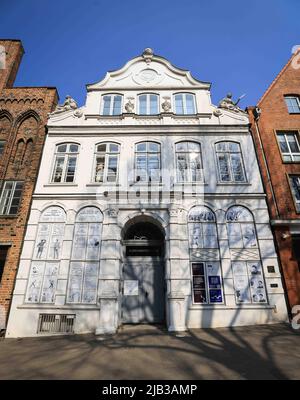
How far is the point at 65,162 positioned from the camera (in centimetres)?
1178

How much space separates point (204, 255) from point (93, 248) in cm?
480

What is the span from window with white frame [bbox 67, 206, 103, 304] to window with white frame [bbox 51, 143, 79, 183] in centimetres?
212

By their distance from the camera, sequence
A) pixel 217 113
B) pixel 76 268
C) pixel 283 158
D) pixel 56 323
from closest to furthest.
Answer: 1. pixel 56 323
2. pixel 76 268
3. pixel 283 158
4. pixel 217 113

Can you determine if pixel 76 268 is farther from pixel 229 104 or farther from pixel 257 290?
pixel 229 104

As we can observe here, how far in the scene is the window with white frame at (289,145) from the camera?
1207 cm

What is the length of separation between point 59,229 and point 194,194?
21.0 ft

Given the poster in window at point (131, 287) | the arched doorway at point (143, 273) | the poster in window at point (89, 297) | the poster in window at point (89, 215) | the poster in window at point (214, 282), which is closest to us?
the poster in window at point (89, 297)

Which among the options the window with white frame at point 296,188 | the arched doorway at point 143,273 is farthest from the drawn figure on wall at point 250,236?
the arched doorway at point 143,273

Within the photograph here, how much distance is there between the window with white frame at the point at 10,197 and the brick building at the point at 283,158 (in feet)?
39.4

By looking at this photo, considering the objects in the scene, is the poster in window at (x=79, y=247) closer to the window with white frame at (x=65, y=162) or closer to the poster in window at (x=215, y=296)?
the window with white frame at (x=65, y=162)

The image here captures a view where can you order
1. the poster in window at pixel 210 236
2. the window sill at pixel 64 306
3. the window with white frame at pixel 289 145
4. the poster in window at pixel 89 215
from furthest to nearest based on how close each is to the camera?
the window with white frame at pixel 289 145 < the poster in window at pixel 89 215 < the poster in window at pixel 210 236 < the window sill at pixel 64 306

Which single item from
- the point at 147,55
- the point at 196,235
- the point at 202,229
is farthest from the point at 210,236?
the point at 147,55
